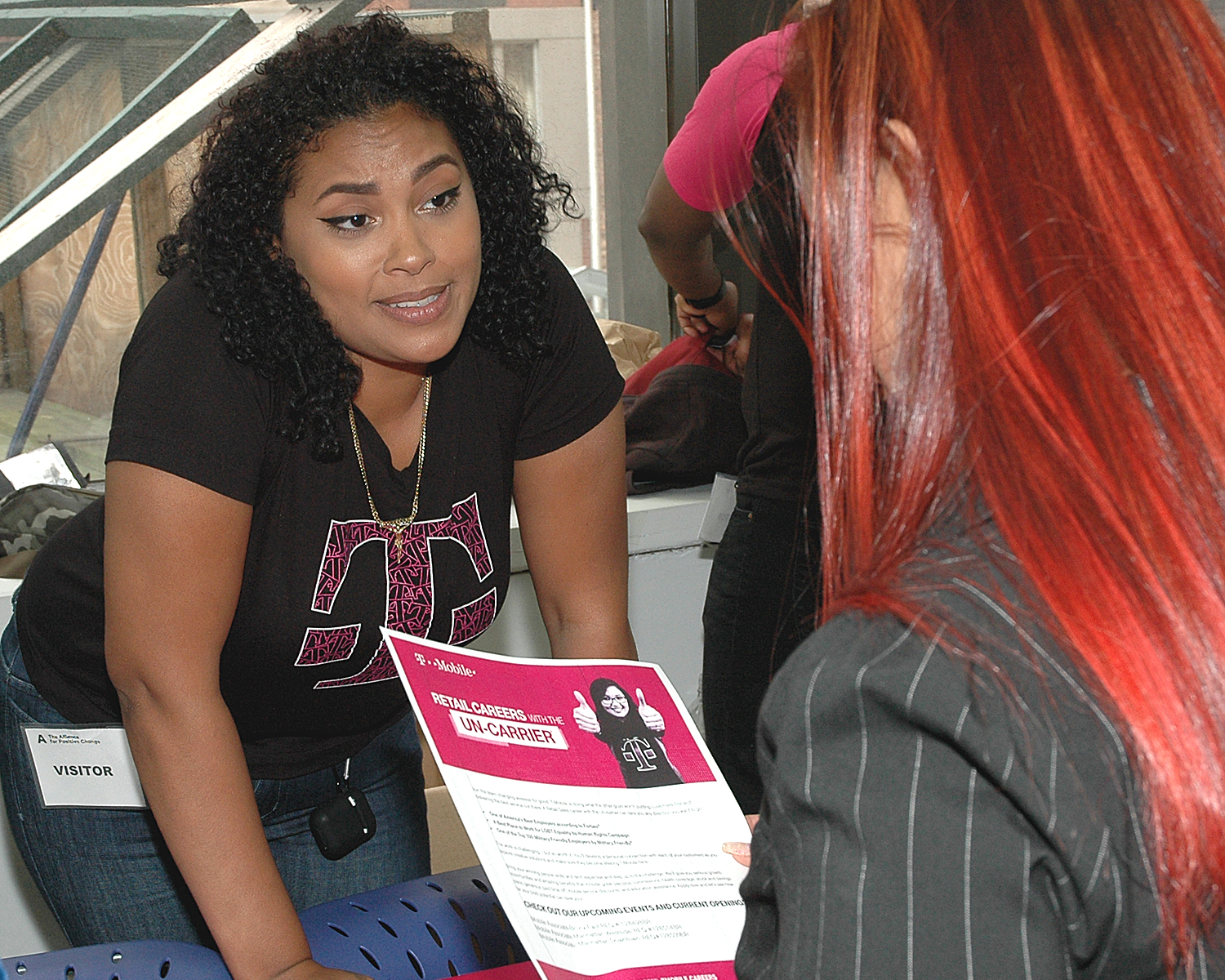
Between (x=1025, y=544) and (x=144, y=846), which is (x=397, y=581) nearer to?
(x=144, y=846)

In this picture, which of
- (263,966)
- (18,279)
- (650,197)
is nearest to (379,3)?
(18,279)

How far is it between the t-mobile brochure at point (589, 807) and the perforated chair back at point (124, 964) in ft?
1.38

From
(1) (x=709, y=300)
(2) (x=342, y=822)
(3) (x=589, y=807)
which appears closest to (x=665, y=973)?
(3) (x=589, y=807)

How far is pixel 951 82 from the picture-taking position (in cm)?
50

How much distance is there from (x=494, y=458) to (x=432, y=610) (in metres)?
0.16

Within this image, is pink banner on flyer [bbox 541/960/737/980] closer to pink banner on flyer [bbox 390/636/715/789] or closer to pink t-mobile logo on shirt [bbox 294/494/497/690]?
pink banner on flyer [bbox 390/636/715/789]

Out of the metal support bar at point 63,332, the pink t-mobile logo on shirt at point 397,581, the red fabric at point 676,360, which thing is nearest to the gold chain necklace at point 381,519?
the pink t-mobile logo on shirt at point 397,581

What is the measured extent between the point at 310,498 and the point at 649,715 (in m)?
0.41

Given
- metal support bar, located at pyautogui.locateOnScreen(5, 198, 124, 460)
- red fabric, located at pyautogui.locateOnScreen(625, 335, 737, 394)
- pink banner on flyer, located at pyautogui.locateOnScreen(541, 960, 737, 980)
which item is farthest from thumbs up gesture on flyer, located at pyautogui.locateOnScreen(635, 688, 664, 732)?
metal support bar, located at pyautogui.locateOnScreen(5, 198, 124, 460)

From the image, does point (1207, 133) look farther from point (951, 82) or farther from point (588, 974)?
point (588, 974)

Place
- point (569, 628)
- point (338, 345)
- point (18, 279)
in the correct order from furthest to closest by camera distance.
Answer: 1. point (18, 279)
2. point (569, 628)
3. point (338, 345)

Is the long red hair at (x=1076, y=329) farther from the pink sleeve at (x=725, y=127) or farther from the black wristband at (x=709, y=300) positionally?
the black wristband at (x=709, y=300)

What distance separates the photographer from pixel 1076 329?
1.55 feet

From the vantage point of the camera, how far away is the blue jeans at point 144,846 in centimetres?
119
